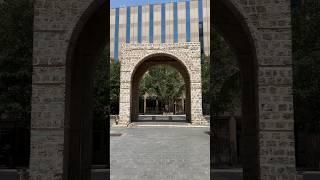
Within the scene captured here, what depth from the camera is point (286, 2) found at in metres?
6.34

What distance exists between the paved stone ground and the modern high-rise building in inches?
1363

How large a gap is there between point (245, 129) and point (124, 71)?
16903mm

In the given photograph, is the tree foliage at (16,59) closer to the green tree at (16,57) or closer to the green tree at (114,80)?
the green tree at (16,57)

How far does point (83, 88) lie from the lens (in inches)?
345

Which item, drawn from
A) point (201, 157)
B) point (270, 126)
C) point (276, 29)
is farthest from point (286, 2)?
point (201, 157)

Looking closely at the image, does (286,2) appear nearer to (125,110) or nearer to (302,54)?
(302,54)

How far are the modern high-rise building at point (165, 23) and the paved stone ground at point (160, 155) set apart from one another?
114 feet

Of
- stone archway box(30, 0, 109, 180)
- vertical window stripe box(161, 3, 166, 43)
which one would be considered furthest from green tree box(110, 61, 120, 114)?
vertical window stripe box(161, 3, 166, 43)

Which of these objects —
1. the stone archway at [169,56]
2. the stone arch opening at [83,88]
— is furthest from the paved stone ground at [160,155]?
the stone archway at [169,56]

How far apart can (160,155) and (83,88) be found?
6.29 metres

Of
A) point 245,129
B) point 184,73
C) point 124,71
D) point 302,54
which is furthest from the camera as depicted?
point 184,73

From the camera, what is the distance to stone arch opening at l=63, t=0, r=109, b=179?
8422 millimetres

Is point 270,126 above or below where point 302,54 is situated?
below

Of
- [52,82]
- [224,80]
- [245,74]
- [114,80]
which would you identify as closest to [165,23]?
[114,80]
